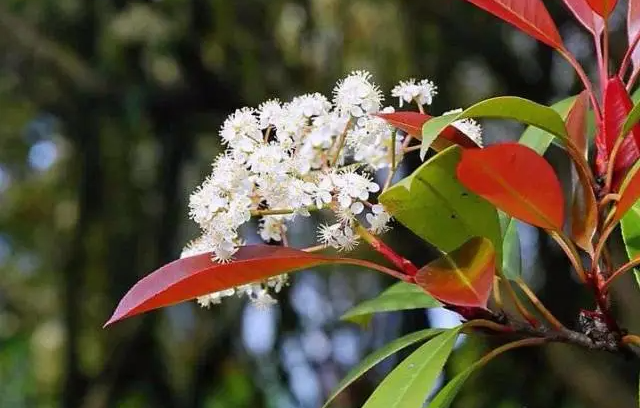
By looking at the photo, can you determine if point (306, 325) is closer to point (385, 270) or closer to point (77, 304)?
point (77, 304)

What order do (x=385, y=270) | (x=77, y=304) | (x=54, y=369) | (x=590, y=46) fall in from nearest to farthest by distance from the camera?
1. (x=385, y=270)
2. (x=590, y=46)
3. (x=77, y=304)
4. (x=54, y=369)

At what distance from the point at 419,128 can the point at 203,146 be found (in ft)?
6.54

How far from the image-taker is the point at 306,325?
2564 millimetres

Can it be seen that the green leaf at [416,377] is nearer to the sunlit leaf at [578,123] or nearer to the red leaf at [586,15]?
the sunlit leaf at [578,123]

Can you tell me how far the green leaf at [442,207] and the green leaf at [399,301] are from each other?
0.56 feet

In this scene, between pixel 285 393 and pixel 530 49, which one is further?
pixel 285 393

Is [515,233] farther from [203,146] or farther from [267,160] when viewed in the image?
[203,146]

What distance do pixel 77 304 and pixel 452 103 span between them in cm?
124

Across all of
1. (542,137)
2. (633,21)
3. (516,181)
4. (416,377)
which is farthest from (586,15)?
(416,377)

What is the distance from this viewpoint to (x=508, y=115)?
60 cm

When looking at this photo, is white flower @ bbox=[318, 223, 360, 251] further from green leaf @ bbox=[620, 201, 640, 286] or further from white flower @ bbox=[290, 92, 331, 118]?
green leaf @ bbox=[620, 201, 640, 286]

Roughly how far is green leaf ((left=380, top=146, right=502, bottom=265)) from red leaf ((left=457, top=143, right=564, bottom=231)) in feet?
0.09

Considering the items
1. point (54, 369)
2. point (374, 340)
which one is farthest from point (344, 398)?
point (54, 369)

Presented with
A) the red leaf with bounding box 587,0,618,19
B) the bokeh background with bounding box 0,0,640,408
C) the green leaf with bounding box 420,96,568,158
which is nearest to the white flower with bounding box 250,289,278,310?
the green leaf with bounding box 420,96,568,158
